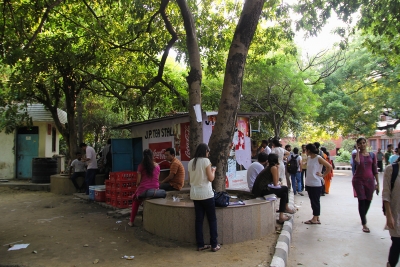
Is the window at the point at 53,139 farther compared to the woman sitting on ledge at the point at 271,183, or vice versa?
the window at the point at 53,139

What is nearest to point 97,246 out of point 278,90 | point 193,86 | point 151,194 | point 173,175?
point 151,194

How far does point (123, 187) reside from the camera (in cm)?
830

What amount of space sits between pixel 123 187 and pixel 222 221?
3815 millimetres

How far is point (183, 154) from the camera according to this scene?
10125 millimetres

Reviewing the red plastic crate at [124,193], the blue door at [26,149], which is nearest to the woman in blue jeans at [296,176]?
the red plastic crate at [124,193]

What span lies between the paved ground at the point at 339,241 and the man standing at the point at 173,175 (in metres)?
2.66

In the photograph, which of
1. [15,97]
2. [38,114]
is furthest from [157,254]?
[38,114]

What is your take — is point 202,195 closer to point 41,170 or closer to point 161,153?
point 161,153

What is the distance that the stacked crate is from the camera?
8.27m

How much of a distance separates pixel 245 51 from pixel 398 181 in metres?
3.48

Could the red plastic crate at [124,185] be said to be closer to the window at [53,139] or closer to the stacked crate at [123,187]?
the stacked crate at [123,187]

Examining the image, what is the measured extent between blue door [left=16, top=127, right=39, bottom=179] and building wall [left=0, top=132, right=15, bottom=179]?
0.90ft

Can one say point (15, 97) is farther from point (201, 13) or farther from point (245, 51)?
point (245, 51)

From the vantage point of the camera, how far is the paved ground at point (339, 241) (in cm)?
482
